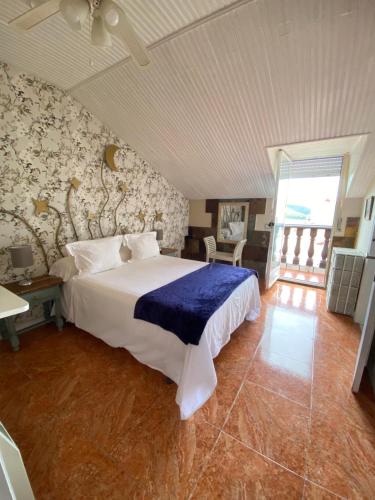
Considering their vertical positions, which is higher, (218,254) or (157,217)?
(157,217)

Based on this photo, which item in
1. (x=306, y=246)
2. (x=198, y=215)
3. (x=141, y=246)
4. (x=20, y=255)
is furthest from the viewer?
(x=198, y=215)

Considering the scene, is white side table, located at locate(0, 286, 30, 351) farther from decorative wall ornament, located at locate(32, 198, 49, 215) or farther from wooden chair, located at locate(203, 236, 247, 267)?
wooden chair, located at locate(203, 236, 247, 267)

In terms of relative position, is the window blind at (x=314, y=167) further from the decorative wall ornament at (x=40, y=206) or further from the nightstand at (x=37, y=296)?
the nightstand at (x=37, y=296)

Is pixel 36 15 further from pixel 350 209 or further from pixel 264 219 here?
pixel 350 209

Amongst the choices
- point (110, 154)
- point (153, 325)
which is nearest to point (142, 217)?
point (110, 154)

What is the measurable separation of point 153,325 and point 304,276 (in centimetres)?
356

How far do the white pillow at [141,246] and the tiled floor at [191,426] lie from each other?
4.22 ft

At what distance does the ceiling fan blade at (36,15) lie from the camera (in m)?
0.97

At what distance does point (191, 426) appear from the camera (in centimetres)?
126

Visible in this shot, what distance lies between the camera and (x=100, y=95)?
228 centimetres

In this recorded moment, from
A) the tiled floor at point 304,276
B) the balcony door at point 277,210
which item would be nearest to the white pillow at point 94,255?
the balcony door at point 277,210

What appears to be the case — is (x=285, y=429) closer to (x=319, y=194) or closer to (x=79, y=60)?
(x=79, y=60)

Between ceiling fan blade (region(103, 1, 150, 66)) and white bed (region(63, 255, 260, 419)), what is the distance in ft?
5.36

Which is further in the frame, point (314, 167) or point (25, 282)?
point (314, 167)
